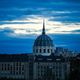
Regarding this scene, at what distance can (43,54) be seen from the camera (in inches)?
6378

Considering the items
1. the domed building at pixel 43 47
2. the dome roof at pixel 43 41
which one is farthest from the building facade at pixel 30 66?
the dome roof at pixel 43 41

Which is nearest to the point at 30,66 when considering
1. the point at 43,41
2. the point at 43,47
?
the point at 43,47

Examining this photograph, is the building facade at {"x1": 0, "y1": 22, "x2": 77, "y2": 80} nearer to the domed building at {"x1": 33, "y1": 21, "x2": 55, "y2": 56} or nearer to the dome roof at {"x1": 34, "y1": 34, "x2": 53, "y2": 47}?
the domed building at {"x1": 33, "y1": 21, "x2": 55, "y2": 56}

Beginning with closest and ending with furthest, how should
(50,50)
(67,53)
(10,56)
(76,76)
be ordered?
1. (76,76)
2. (10,56)
3. (50,50)
4. (67,53)

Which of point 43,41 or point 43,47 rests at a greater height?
point 43,41

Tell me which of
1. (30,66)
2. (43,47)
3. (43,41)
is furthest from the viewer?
(43,41)

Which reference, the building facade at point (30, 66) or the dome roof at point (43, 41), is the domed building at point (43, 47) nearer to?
the dome roof at point (43, 41)

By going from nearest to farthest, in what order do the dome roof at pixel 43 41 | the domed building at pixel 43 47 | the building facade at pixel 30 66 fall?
the building facade at pixel 30 66
the domed building at pixel 43 47
the dome roof at pixel 43 41

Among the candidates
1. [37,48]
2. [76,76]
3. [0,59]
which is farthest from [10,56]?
A: [76,76]

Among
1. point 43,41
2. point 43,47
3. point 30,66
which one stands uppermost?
point 43,41

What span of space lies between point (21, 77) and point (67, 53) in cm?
4144

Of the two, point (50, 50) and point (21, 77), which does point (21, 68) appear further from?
point (50, 50)

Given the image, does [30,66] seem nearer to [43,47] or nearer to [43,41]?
[43,47]

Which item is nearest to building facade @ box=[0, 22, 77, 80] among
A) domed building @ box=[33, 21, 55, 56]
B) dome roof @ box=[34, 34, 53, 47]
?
domed building @ box=[33, 21, 55, 56]
